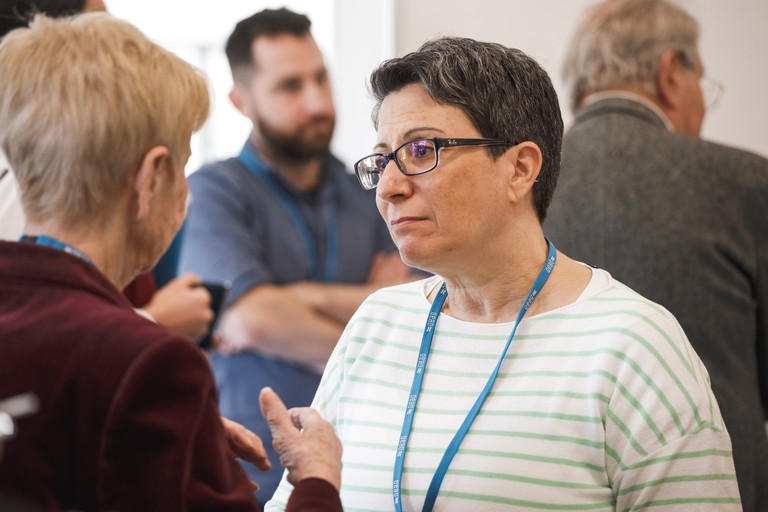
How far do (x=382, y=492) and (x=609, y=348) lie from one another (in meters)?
0.44

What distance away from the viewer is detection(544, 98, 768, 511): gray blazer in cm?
218

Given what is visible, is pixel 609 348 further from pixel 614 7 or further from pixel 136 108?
pixel 614 7

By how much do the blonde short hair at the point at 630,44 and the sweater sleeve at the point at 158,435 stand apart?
169 centimetres

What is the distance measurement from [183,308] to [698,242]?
1204mm

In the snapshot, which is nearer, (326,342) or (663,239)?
(663,239)

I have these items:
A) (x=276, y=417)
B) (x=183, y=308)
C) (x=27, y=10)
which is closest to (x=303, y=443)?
(x=276, y=417)

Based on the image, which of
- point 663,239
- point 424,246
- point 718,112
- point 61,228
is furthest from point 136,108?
Result: point 718,112

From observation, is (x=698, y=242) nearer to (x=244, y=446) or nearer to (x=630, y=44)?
(x=630, y=44)

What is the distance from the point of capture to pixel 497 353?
1.62 meters

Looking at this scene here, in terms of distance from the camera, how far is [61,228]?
1319mm

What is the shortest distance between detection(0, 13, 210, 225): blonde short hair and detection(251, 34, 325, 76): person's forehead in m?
1.76

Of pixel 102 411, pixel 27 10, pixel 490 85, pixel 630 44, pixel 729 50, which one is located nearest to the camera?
pixel 102 411

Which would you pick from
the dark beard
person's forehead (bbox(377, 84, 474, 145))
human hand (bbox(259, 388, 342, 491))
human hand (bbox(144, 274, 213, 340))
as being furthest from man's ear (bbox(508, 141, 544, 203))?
the dark beard

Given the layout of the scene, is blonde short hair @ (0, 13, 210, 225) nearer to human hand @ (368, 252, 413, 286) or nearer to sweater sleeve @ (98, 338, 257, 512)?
sweater sleeve @ (98, 338, 257, 512)
